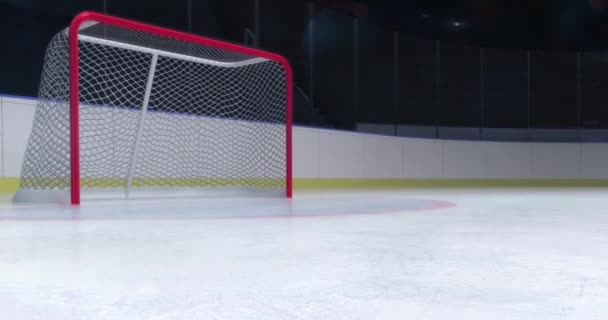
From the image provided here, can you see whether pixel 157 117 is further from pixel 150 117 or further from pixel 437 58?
pixel 437 58

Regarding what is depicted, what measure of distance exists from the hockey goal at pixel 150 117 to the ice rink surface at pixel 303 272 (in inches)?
84.9

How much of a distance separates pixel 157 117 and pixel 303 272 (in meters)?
4.80

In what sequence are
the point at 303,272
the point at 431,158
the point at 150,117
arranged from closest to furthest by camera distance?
the point at 303,272 → the point at 150,117 → the point at 431,158

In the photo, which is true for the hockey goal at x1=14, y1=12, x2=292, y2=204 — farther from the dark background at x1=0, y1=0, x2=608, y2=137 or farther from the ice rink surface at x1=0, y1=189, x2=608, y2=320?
the ice rink surface at x1=0, y1=189, x2=608, y2=320

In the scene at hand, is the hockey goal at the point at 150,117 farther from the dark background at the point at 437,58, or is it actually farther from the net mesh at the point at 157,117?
the dark background at the point at 437,58

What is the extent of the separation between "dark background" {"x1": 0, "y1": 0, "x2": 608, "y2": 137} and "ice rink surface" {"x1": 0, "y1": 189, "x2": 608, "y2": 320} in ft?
18.7

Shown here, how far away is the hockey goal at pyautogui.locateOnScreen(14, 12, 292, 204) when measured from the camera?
13.4 ft

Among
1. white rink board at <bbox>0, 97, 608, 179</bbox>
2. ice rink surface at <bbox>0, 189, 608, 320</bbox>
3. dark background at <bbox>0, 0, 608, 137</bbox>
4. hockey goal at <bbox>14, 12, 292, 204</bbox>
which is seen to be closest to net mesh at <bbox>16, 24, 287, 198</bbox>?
hockey goal at <bbox>14, 12, 292, 204</bbox>

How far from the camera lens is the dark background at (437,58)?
26.6ft

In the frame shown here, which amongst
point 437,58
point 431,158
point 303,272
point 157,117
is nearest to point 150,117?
point 157,117

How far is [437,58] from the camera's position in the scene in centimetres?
995

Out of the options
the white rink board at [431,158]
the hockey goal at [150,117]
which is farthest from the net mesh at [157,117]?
the white rink board at [431,158]

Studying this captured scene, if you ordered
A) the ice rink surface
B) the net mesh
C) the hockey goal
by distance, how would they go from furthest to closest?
1. the net mesh
2. the hockey goal
3. the ice rink surface

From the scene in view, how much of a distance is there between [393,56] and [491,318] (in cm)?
897
